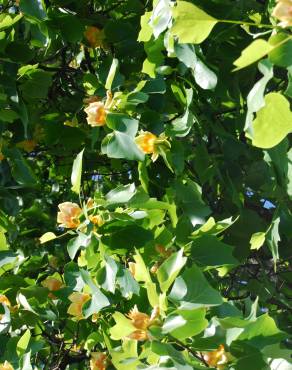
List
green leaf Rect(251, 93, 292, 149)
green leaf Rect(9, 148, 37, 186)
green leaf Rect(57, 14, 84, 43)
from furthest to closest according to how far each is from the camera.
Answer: green leaf Rect(9, 148, 37, 186), green leaf Rect(57, 14, 84, 43), green leaf Rect(251, 93, 292, 149)

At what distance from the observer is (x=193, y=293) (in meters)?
1.17

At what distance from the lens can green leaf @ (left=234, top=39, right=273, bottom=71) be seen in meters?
0.82

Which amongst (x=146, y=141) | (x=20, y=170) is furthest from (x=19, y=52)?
(x=146, y=141)

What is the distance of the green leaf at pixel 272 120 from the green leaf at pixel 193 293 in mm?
315

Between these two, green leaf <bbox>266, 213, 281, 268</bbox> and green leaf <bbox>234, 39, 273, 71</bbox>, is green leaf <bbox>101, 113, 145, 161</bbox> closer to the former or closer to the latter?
green leaf <bbox>266, 213, 281, 268</bbox>

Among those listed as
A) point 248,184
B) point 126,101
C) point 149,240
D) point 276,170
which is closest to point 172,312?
point 149,240

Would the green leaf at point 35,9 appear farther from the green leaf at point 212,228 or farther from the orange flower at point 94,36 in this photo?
the green leaf at point 212,228

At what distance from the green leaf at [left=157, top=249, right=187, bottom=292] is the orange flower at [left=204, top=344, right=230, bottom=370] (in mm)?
132

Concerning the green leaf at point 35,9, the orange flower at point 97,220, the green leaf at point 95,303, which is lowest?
the green leaf at point 95,303

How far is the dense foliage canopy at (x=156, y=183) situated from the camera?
1.16 meters

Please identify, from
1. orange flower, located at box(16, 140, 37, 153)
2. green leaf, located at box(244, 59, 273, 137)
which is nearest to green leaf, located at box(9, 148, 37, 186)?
orange flower, located at box(16, 140, 37, 153)

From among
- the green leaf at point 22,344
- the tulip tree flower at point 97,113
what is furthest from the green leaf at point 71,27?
the green leaf at point 22,344

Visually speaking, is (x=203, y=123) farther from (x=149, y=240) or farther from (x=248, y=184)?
(x=149, y=240)

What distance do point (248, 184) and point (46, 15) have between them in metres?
0.66
